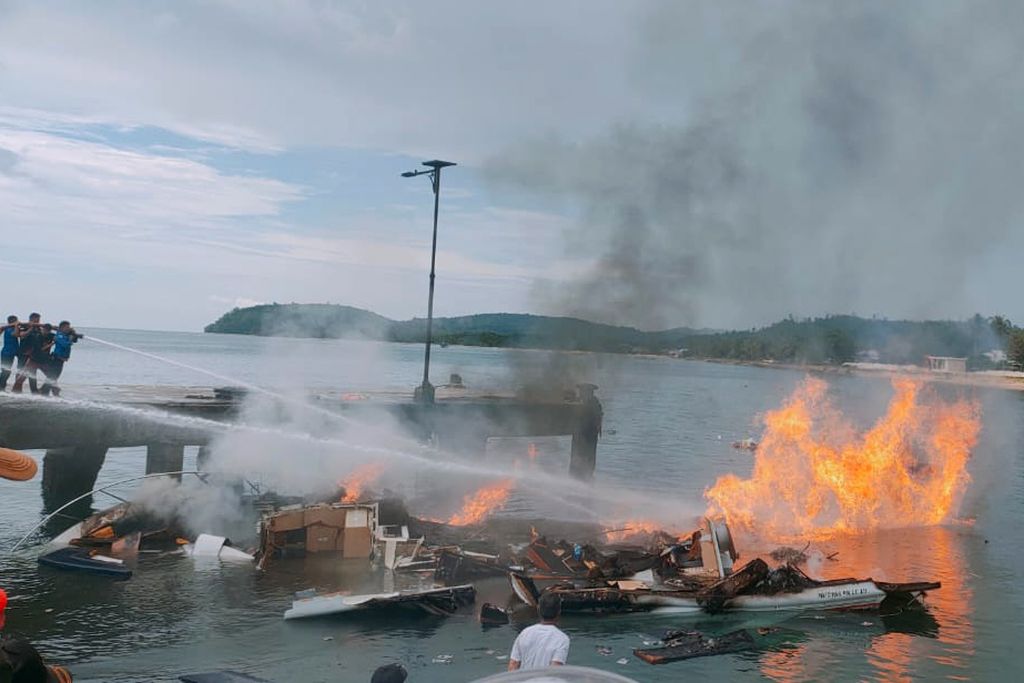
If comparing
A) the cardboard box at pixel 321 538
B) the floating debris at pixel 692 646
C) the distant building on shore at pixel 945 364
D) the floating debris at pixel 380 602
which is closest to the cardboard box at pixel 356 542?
the cardboard box at pixel 321 538

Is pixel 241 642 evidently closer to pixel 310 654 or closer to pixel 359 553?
pixel 310 654

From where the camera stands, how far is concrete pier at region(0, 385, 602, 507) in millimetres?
27547

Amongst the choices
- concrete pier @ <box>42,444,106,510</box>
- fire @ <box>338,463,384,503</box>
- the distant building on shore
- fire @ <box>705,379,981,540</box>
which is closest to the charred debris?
fire @ <box>338,463,384,503</box>

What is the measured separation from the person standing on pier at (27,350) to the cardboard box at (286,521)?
10.7m

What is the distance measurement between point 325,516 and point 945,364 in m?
73.9

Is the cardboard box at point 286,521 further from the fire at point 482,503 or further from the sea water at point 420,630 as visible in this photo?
the fire at point 482,503

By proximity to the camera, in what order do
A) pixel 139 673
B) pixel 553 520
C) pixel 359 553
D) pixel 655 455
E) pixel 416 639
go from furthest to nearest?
pixel 655 455, pixel 553 520, pixel 359 553, pixel 416 639, pixel 139 673

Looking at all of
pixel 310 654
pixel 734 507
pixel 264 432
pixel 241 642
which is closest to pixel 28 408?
Answer: pixel 264 432

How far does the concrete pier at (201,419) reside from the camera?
90.4 ft

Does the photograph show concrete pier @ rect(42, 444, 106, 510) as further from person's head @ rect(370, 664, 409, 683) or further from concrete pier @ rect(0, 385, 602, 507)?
person's head @ rect(370, 664, 409, 683)

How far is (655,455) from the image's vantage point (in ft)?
213

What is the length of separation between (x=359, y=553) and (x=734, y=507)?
53.5ft

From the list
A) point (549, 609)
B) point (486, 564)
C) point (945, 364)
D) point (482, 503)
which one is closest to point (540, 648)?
point (549, 609)

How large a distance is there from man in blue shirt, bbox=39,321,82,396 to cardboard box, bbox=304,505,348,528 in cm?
1047
